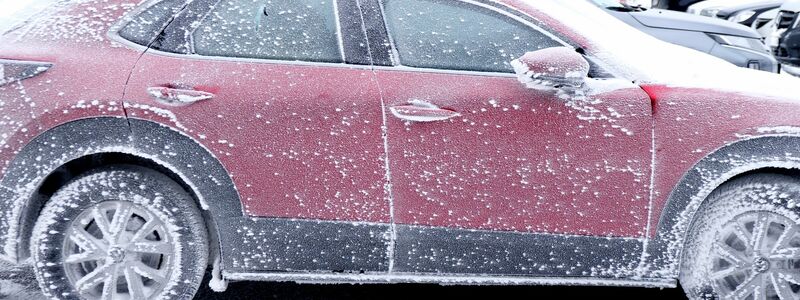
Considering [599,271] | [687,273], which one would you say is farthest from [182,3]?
[687,273]

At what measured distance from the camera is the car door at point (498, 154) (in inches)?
116

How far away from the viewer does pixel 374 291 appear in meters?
3.71

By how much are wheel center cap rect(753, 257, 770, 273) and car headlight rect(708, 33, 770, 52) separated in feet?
15.2

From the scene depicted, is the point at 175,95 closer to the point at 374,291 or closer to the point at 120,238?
the point at 120,238

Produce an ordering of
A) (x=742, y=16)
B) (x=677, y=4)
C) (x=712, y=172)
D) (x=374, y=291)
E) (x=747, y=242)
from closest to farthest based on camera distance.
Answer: (x=712, y=172) → (x=747, y=242) → (x=374, y=291) → (x=742, y=16) → (x=677, y=4)

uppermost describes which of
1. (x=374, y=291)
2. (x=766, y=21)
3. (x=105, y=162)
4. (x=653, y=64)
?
(x=653, y=64)

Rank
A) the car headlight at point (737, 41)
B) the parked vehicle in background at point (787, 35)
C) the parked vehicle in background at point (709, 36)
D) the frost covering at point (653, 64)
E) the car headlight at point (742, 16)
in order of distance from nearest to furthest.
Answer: the frost covering at point (653, 64), the parked vehicle in background at point (709, 36), the car headlight at point (737, 41), the parked vehicle in background at point (787, 35), the car headlight at point (742, 16)

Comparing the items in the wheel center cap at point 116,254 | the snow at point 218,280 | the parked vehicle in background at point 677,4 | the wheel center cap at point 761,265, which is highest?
the wheel center cap at point 761,265

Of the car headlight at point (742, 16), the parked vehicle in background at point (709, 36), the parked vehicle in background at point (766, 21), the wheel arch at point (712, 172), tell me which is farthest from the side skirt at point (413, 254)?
the parked vehicle in background at point (766, 21)

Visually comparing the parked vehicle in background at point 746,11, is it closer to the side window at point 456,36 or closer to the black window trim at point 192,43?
the side window at point 456,36

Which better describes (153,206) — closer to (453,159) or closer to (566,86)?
(453,159)

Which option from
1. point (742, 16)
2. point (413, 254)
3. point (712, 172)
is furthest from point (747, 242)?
point (742, 16)

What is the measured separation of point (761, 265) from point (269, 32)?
2.14 meters

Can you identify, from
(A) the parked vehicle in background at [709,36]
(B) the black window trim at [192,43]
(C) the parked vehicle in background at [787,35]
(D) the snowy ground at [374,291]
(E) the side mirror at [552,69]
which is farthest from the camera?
(C) the parked vehicle in background at [787,35]
